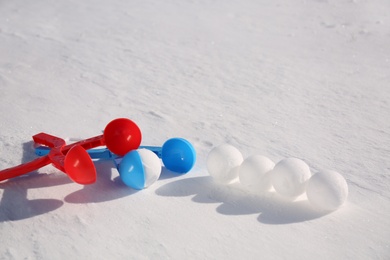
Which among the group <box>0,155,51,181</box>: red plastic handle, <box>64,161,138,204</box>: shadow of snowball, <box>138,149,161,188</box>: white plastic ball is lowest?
<box>64,161,138,204</box>: shadow of snowball

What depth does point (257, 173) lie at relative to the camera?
186cm

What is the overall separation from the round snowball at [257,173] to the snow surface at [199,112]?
0.16 feet

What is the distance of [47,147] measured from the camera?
7.21 feet

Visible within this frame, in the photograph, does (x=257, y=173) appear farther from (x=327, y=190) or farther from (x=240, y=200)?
(x=327, y=190)

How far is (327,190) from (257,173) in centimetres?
24

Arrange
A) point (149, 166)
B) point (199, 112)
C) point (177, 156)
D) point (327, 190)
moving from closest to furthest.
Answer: point (327, 190), point (149, 166), point (177, 156), point (199, 112)

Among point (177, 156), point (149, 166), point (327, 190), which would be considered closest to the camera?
point (327, 190)

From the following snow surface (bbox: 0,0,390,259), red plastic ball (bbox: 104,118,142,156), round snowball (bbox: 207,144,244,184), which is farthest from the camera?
red plastic ball (bbox: 104,118,142,156)

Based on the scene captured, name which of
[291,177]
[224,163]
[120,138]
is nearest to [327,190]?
[291,177]

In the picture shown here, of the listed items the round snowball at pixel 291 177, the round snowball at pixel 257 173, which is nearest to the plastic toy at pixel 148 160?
the round snowball at pixel 257 173

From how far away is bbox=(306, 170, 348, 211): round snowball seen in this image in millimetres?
1759

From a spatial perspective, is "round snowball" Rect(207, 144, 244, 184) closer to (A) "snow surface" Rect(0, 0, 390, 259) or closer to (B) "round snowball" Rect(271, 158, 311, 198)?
(A) "snow surface" Rect(0, 0, 390, 259)

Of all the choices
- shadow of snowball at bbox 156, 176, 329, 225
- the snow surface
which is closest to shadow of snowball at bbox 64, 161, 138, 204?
the snow surface

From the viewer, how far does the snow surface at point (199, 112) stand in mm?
1695
